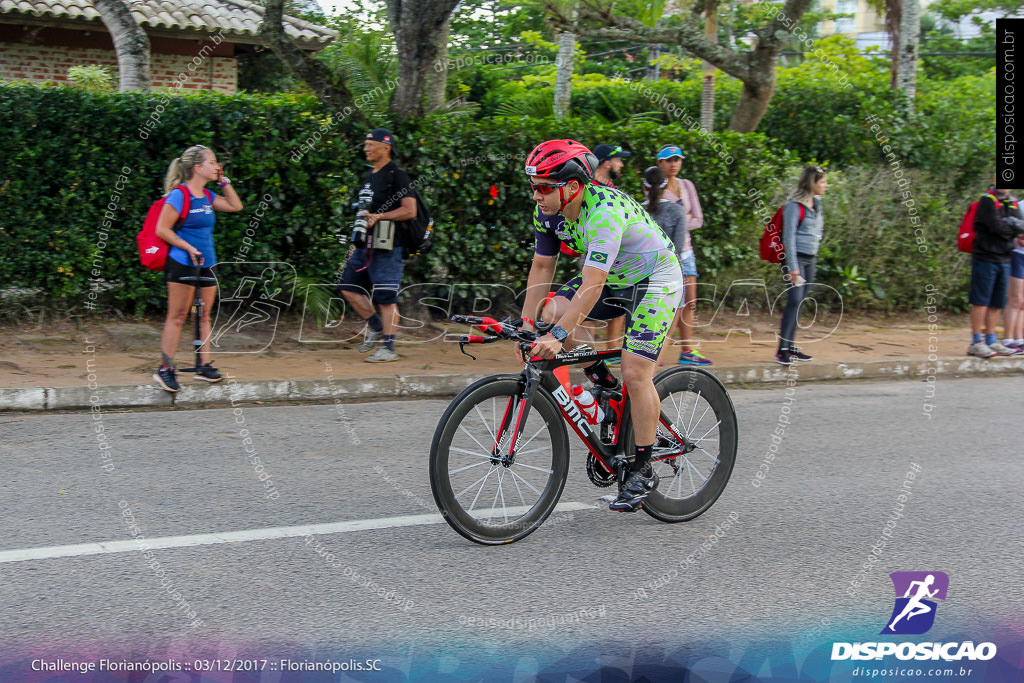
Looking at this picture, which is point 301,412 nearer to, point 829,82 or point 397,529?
point 397,529

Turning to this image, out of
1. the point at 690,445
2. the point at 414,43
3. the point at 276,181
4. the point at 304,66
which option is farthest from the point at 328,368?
the point at 690,445

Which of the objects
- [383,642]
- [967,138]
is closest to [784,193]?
[967,138]

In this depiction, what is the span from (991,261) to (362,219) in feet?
21.7

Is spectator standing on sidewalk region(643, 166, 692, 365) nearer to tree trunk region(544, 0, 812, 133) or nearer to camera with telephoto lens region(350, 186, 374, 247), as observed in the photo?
camera with telephoto lens region(350, 186, 374, 247)

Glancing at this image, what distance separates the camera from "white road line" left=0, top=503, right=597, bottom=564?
4.11 m

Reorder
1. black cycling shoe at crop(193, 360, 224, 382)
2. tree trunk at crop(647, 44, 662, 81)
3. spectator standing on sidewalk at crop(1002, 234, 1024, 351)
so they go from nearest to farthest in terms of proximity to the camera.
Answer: black cycling shoe at crop(193, 360, 224, 382)
spectator standing on sidewalk at crop(1002, 234, 1024, 351)
tree trunk at crop(647, 44, 662, 81)

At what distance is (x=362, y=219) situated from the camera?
851cm

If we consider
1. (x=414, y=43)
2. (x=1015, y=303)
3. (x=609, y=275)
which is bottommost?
(x=1015, y=303)

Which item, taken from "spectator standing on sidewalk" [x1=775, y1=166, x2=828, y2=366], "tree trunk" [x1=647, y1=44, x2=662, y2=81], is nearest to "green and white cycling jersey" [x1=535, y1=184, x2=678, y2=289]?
"spectator standing on sidewalk" [x1=775, y1=166, x2=828, y2=366]

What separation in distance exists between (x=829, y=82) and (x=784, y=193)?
3810 mm

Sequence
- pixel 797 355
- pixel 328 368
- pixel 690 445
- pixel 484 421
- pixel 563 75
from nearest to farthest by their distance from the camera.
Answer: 1. pixel 484 421
2. pixel 690 445
3. pixel 328 368
4. pixel 797 355
5. pixel 563 75

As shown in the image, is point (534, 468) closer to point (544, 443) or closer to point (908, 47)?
point (544, 443)

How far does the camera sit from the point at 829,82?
14.8 m

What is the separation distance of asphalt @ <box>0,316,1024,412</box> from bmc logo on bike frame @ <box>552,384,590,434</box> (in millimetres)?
3667
